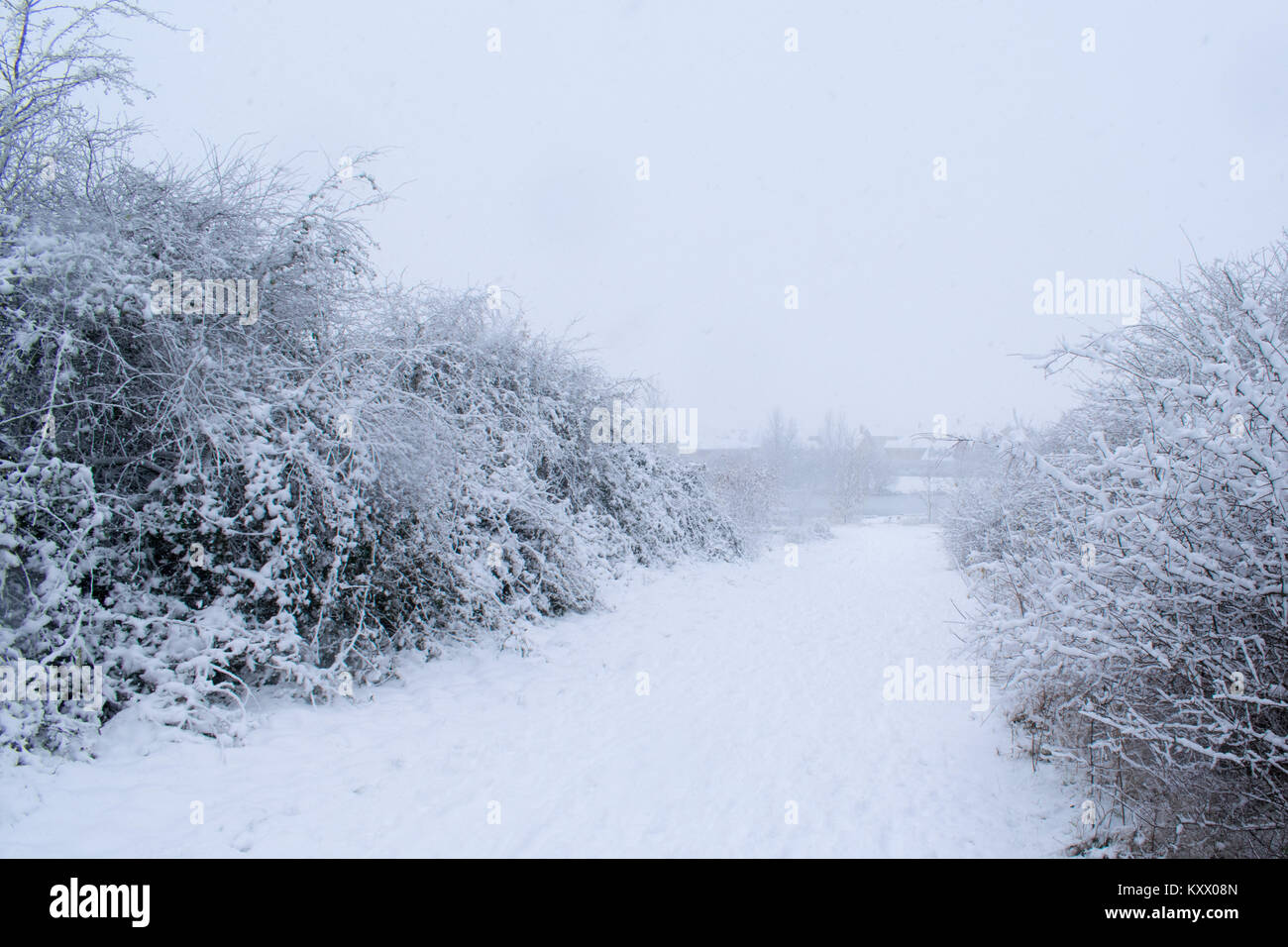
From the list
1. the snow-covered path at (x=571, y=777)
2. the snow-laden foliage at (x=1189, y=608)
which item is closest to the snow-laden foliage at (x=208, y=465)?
the snow-covered path at (x=571, y=777)

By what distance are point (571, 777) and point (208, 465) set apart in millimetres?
4080

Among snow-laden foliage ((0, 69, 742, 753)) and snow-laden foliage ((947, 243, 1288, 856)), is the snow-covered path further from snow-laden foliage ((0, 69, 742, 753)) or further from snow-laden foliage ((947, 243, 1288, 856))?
snow-laden foliage ((947, 243, 1288, 856))

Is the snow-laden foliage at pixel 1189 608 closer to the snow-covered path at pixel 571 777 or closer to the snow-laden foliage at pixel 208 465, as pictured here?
the snow-covered path at pixel 571 777

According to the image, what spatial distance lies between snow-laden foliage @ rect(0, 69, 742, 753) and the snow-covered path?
0.52 m

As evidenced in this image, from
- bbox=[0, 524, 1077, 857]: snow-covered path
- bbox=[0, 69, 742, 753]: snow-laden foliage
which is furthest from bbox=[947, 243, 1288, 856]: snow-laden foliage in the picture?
bbox=[0, 69, 742, 753]: snow-laden foliage

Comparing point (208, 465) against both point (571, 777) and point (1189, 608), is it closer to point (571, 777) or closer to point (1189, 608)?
point (571, 777)

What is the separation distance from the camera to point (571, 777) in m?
5.04

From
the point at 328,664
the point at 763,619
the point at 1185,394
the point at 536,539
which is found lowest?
the point at 763,619

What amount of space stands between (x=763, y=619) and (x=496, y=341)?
7350 mm

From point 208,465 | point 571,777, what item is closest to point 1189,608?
point 571,777
